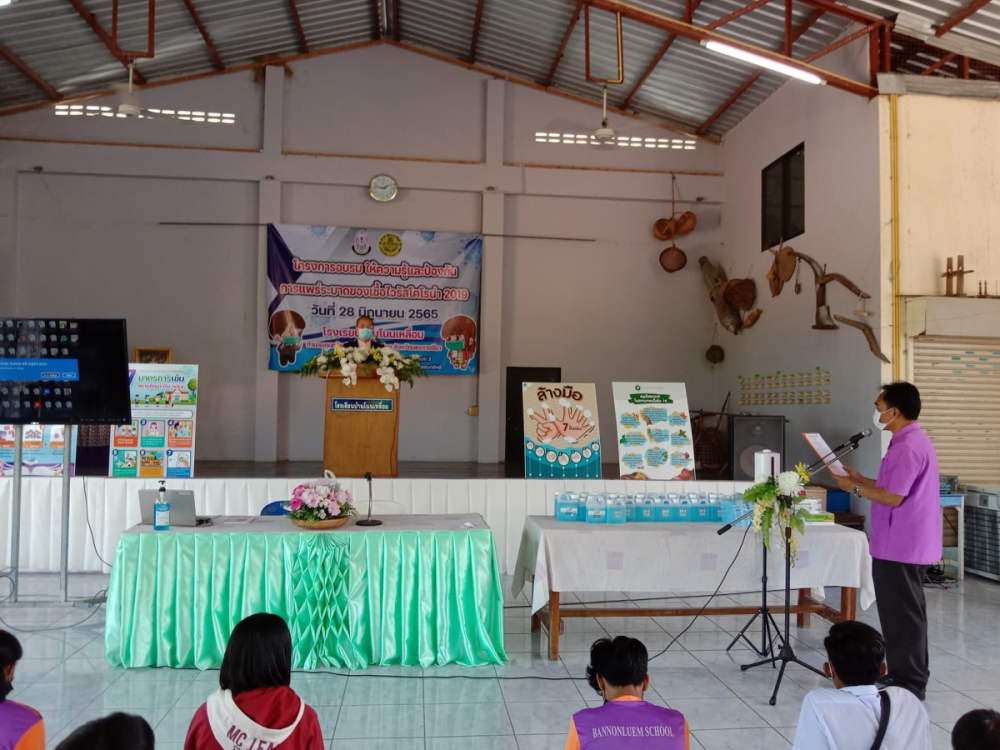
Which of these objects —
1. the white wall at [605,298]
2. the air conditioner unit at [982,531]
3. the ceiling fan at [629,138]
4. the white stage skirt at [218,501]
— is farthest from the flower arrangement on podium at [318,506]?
the ceiling fan at [629,138]

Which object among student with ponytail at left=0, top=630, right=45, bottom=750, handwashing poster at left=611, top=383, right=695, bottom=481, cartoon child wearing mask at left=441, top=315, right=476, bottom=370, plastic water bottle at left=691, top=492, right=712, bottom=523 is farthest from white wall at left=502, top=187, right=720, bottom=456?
student with ponytail at left=0, top=630, right=45, bottom=750

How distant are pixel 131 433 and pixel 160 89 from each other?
7.06m

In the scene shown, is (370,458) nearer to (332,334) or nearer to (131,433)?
(131,433)

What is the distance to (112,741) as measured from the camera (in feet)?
4.26

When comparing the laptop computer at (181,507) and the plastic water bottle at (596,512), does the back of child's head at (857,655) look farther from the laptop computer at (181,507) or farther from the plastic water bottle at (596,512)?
the laptop computer at (181,507)

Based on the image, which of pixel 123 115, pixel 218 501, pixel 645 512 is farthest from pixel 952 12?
pixel 123 115

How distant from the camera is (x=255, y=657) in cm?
185

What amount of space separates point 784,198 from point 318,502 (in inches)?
312

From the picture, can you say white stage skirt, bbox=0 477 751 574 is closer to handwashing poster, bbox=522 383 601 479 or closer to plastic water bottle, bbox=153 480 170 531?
handwashing poster, bbox=522 383 601 479

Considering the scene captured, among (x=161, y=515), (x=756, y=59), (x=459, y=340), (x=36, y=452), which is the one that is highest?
(x=756, y=59)

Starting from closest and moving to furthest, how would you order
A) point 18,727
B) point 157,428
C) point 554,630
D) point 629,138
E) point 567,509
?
point 18,727 → point 554,630 → point 567,509 → point 157,428 → point 629,138

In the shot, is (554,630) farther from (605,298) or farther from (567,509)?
(605,298)

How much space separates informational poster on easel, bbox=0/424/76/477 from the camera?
A: 6.04 meters

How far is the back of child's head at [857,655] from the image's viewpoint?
199cm
